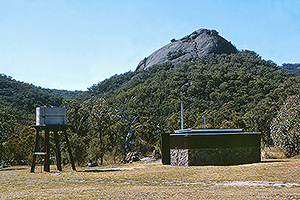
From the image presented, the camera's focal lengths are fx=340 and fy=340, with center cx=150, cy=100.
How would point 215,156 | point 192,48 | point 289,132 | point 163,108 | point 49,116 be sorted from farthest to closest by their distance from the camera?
1. point 192,48
2. point 163,108
3. point 289,132
4. point 215,156
5. point 49,116

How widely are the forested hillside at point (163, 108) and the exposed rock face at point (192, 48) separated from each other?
388 inches

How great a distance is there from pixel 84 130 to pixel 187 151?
23.9 m

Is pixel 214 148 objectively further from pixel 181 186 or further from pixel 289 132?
pixel 181 186

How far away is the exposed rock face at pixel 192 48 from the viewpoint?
124 meters

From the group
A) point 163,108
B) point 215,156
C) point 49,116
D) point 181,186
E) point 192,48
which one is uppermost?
point 192,48

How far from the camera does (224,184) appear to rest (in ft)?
49.0

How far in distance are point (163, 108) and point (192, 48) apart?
68.1 m

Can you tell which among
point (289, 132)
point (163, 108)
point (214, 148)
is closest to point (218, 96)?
point (163, 108)

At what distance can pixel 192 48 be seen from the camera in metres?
133

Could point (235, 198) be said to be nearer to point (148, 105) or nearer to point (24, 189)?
point (24, 189)

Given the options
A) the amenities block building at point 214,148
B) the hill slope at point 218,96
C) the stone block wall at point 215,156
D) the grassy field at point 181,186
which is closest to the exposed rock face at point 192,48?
the hill slope at point 218,96

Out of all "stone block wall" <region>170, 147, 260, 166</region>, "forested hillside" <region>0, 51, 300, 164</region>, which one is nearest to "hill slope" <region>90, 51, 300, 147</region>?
"forested hillside" <region>0, 51, 300, 164</region>

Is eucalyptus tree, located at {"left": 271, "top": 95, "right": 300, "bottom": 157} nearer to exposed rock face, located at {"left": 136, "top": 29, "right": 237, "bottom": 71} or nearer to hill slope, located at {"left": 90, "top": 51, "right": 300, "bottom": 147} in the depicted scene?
hill slope, located at {"left": 90, "top": 51, "right": 300, "bottom": 147}

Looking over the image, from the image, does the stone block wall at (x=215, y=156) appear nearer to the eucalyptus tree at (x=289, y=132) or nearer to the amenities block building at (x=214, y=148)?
the amenities block building at (x=214, y=148)
